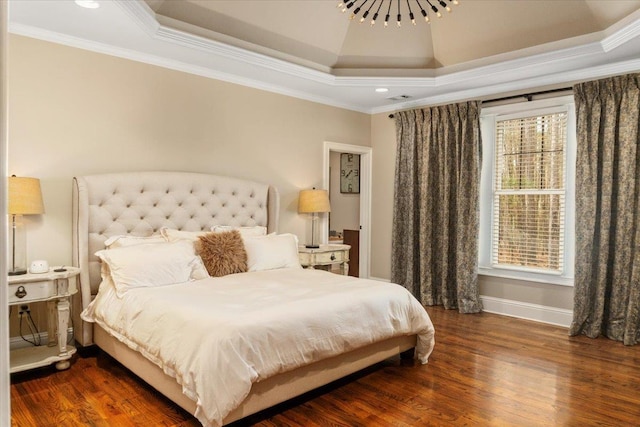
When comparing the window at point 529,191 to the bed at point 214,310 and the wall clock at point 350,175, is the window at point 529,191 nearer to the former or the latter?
the bed at point 214,310

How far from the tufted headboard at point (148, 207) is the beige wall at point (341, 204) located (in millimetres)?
2782

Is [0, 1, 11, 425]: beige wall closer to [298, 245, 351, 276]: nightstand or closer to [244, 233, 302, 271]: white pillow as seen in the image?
[244, 233, 302, 271]: white pillow

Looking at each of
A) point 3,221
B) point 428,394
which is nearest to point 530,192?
point 428,394

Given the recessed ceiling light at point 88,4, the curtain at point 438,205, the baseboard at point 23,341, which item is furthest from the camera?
the curtain at point 438,205

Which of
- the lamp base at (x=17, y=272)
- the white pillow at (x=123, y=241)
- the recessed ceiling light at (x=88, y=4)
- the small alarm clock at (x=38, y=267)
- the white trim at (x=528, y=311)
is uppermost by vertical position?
the recessed ceiling light at (x=88, y=4)

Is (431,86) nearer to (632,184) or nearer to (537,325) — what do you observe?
(632,184)

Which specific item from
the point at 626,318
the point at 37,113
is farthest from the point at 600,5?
the point at 37,113

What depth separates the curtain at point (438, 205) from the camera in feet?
16.6

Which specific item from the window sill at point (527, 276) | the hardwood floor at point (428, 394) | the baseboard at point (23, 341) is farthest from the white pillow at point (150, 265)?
the window sill at point (527, 276)

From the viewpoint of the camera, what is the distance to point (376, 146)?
614 cm

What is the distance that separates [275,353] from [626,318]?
3.37 m

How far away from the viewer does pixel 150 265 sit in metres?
3.22

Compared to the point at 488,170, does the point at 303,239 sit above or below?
below

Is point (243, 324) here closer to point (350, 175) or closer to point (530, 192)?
point (530, 192)
